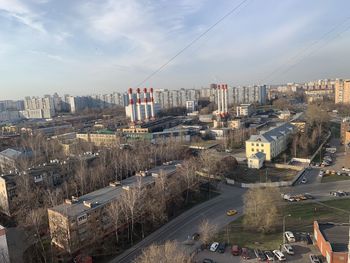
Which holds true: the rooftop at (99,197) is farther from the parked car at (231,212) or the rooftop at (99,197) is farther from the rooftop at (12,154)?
the rooftop at (12,154)

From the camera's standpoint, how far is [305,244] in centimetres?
1018

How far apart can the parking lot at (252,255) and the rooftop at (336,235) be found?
2.20 ft

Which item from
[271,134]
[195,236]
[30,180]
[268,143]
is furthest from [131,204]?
[271,134]

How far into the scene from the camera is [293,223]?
1192 cm

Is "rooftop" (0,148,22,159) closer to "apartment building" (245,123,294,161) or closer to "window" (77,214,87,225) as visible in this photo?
"window" (77,214,87,225)

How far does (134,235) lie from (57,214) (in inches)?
124

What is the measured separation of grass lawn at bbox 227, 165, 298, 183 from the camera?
59.3ft

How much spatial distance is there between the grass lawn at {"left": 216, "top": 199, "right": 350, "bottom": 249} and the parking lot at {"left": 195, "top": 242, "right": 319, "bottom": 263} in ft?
2.25

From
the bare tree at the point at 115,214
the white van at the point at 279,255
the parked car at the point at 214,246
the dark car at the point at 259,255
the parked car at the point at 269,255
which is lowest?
the parked car at the point at 214,246

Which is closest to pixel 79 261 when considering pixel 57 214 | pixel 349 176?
pixel 57 214

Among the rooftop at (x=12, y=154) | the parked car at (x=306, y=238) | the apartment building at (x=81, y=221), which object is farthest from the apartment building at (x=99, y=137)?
the parked car at (x=306, y=238)

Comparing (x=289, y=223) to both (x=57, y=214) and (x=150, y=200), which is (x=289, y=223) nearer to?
(x=150, y=200)

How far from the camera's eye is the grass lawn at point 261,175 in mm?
18062

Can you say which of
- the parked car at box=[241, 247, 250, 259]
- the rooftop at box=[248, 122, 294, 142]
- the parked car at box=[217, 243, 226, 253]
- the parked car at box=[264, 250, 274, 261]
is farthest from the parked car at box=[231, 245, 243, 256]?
the rooftop at box=[248, 122, 294, 142]
